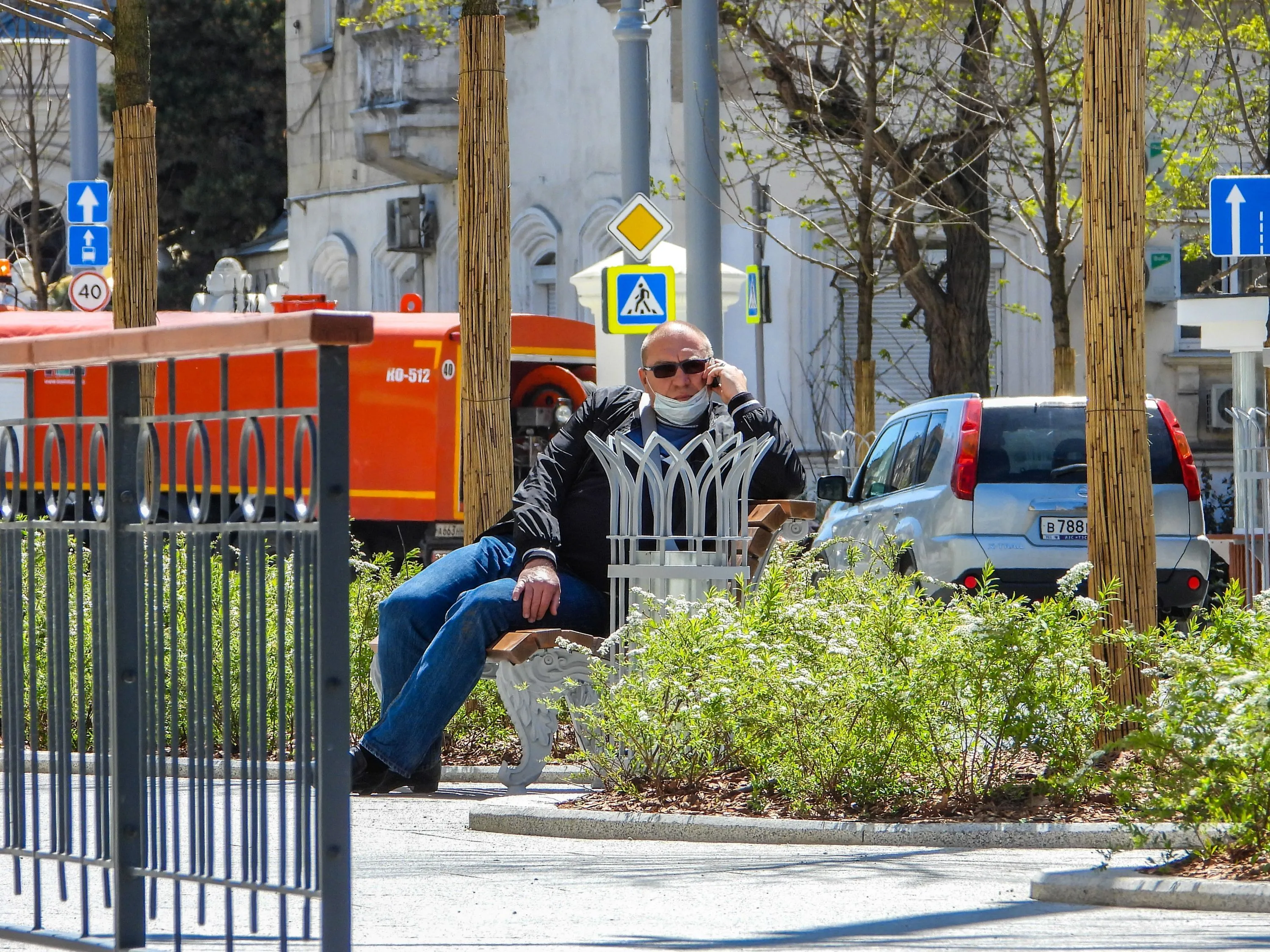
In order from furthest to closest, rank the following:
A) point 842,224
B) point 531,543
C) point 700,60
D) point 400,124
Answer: point 400,124 < point 842,224 < point 700,60 < point 531,543

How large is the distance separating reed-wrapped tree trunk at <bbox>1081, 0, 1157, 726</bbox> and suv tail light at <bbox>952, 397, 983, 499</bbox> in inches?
209

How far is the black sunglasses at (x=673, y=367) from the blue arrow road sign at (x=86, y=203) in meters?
16.0

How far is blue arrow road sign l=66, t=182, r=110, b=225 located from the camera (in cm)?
2236

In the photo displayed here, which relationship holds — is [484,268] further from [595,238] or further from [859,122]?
[595,238]

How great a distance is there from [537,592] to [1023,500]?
19.2 ft

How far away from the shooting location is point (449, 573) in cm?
758

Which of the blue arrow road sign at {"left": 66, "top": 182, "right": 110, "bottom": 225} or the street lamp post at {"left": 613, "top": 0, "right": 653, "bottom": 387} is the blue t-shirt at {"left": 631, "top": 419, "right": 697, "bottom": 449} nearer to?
the street lamp post at {"left": 613, "top": 0, "right": 653, "bottom": 387}

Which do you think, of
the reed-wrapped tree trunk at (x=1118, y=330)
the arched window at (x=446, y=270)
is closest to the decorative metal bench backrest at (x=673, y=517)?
the reed-wrapped tree trunk at (x=1118, y=330)

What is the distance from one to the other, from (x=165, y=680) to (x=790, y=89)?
53.7 feet

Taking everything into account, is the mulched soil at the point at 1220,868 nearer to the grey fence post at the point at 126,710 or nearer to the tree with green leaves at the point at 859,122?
the grey fence post at the point at 126,710

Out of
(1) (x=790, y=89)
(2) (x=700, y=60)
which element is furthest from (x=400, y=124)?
(2) (x=700, y=60)

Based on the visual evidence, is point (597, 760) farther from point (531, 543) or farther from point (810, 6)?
point (810, 6)

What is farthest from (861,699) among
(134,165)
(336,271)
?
(336,271)

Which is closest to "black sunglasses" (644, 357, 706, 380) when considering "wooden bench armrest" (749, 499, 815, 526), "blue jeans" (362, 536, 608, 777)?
"wooden bench armrest" (749, 499, 815, 526)
